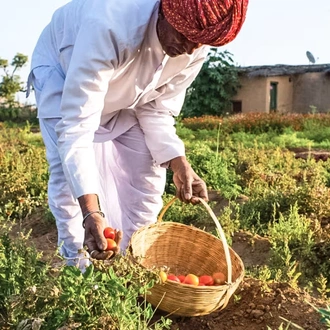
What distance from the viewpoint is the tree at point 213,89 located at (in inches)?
912

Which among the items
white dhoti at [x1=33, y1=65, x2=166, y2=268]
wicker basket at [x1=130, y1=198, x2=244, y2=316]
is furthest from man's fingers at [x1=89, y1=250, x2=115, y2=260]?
white dhoti at [x1=33, y1=65, x2=166, y2=268]

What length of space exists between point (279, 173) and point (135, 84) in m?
3.71

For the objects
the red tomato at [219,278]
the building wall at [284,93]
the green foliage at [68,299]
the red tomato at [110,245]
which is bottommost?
the building wall at [284,93]

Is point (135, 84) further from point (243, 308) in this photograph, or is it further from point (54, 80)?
point (243, 308)

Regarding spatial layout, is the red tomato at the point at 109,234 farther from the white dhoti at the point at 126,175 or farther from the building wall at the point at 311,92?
the building wall at the point at 311,92

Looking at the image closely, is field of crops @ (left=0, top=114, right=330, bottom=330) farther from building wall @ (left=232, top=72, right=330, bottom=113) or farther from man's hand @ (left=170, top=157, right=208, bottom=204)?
building wall @ (left=232, top=72, right=330, bottom=113)

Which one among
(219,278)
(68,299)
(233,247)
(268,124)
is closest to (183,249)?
(219,278)

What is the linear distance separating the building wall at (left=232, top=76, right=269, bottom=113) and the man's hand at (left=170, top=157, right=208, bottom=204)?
2026 cm

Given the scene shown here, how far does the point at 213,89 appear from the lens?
23172 mm

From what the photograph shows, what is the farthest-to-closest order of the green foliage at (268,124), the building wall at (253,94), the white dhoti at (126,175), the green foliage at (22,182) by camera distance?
the building wall at (253,94) → the green foliage at (268,124) → the green foliage at (22,182) → the white dhoti at (126,175)

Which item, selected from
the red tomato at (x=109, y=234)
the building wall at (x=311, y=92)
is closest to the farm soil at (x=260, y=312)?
the red tomato at (x=109, y=234)

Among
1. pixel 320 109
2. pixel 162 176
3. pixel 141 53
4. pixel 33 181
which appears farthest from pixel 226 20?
pixel 320 109

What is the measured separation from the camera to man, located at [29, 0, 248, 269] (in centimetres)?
237

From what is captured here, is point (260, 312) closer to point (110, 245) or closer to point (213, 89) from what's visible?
point (110, 245)
